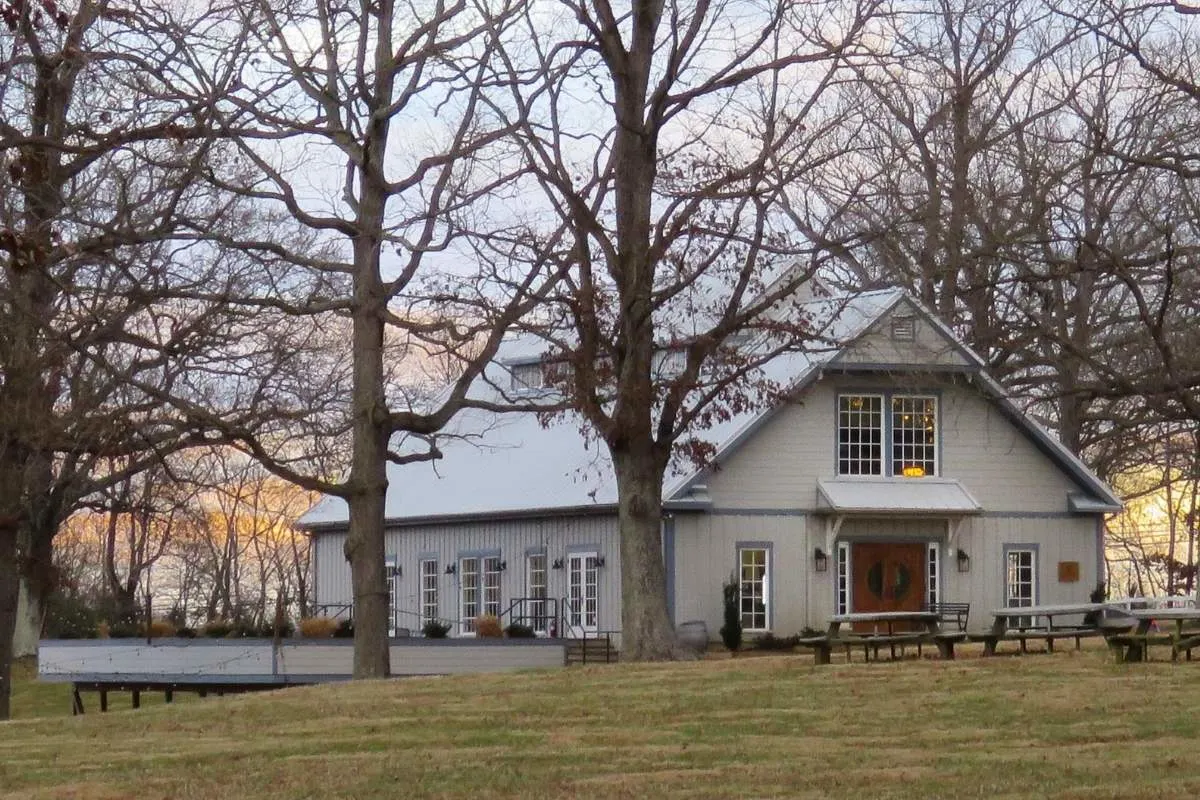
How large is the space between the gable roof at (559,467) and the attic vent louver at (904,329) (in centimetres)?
29

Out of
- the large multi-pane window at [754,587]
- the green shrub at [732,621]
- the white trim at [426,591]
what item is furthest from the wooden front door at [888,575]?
the white trim at [426,591]

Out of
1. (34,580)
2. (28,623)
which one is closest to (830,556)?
(34,580)

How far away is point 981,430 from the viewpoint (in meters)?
39.7

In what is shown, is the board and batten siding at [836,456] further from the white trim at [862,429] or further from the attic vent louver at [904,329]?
the attic vent louver at [904,329]

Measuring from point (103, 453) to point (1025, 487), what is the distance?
64.3ft

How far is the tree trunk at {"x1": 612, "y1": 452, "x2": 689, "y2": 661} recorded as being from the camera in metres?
29.5

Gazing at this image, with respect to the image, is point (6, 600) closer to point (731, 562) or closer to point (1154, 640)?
point (731, 562)

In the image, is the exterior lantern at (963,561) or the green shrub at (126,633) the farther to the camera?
the green shrub at (126,633)

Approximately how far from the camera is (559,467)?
41.2 m

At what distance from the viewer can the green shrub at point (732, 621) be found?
36219 millimetres

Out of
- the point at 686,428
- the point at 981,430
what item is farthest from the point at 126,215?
the point at 981,430

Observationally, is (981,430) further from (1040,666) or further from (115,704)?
(115,704)

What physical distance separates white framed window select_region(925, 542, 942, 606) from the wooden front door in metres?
0.07

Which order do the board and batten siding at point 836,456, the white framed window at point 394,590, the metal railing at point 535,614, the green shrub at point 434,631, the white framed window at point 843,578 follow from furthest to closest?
the white framed window at point 394,590 < the metal railing at point 535,614 < the green shrub at point 434,631 < the white framed window at point 843,578 < the board and batten siding at point 836,456
